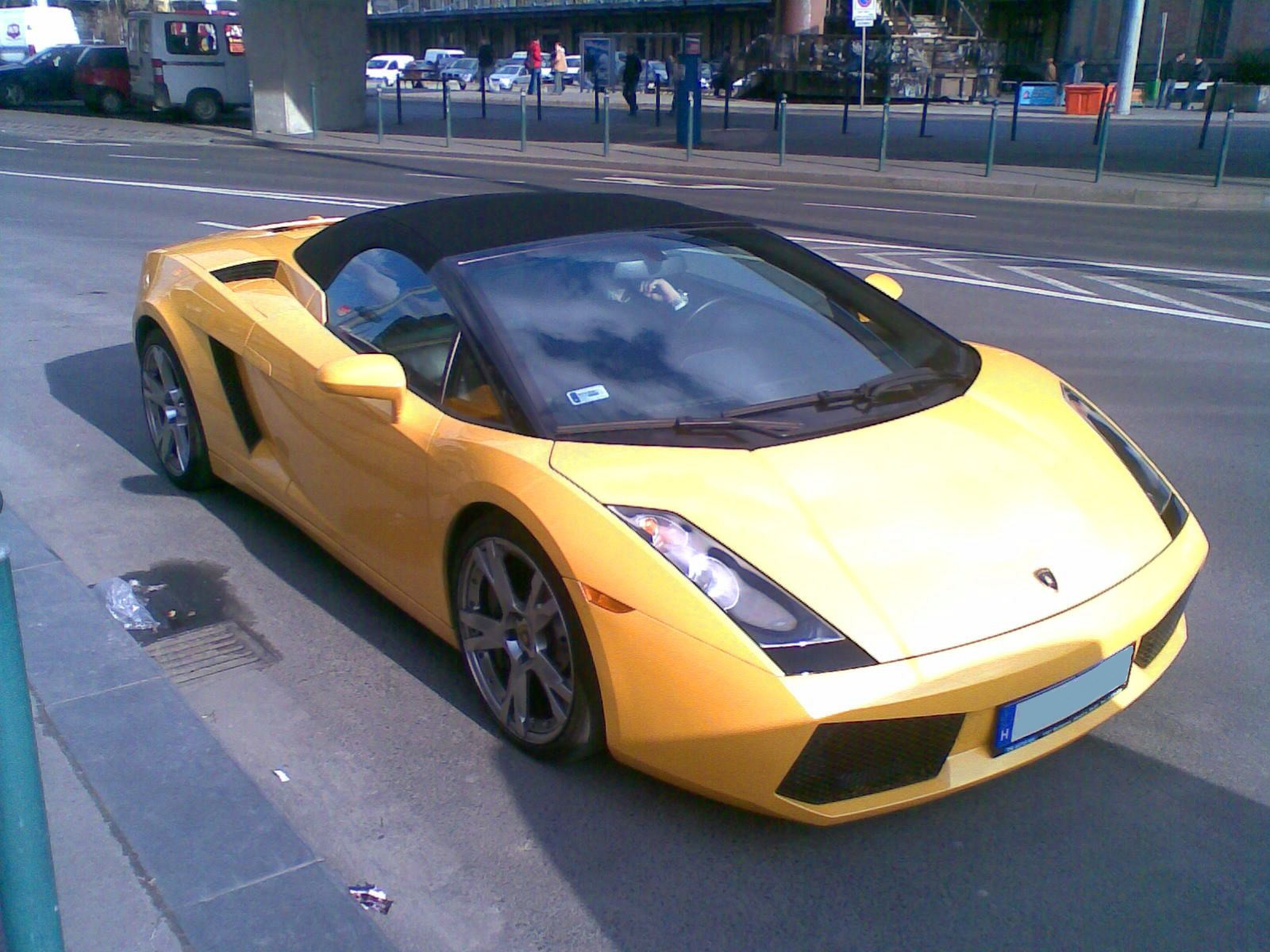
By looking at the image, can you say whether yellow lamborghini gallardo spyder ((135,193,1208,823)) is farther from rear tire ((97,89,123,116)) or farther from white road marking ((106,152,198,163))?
rear tire ((97,89,123,116))

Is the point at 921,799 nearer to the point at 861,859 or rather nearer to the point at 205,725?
the point at 861,859

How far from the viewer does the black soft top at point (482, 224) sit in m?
3.83

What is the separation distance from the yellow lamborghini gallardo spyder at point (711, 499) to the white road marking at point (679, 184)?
1398 centimetres

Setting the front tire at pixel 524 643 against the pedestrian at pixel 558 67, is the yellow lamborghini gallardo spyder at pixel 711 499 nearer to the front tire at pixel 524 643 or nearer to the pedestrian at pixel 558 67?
the front tire at pixel 524 643

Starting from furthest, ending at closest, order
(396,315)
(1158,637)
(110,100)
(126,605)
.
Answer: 1. (110,100)
2. (126,605)
3. (396,315)
4. (1158,637)

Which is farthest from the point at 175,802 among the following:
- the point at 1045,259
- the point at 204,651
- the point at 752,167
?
the point at 752,167

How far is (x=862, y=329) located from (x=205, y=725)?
2282 mm

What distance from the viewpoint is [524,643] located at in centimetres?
315

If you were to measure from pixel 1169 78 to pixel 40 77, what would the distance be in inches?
1541

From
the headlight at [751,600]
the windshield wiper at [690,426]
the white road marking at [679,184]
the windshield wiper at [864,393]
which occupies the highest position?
the windshield wiper at [864,393]

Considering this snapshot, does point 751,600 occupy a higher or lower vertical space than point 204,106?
higher

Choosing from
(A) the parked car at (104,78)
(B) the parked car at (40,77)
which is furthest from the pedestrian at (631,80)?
(B) the parked car at (40,77)

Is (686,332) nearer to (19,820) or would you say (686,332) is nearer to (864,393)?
(864,393)

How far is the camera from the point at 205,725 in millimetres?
3346
